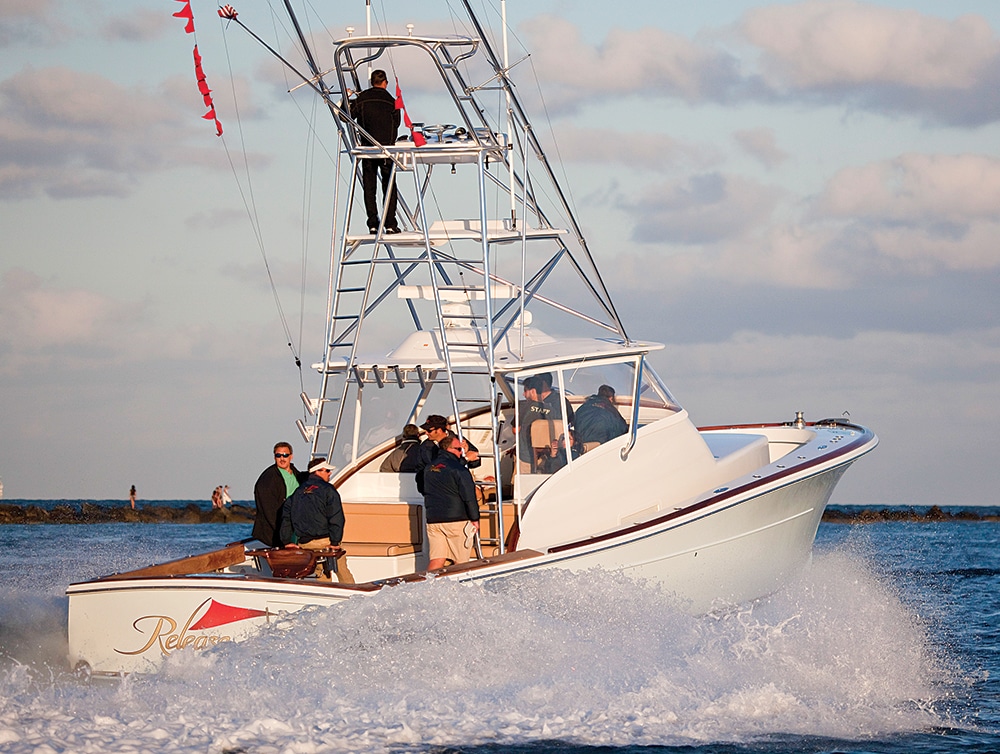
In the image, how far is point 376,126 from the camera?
33.4ft

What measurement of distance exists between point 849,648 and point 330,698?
4158mm

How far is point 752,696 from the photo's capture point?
8.05 m

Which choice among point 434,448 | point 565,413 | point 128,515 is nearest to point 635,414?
point 565,413

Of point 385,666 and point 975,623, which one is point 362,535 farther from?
point 975,623

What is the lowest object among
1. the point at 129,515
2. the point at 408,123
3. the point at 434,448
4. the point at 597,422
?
the point at 129,515

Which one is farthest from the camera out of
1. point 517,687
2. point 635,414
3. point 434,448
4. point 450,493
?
point 635,414

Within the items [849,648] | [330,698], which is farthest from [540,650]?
[849,648]

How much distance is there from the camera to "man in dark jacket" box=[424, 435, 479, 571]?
947 centimetres

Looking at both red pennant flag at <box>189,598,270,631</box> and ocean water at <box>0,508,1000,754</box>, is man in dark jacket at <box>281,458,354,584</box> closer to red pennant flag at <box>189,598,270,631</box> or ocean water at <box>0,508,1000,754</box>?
red pennant flag at <box>189,598,270,631</box>

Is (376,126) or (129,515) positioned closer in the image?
(376,126)

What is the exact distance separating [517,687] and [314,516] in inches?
88.8

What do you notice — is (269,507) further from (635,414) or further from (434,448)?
(635,414)

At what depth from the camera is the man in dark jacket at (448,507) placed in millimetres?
9469

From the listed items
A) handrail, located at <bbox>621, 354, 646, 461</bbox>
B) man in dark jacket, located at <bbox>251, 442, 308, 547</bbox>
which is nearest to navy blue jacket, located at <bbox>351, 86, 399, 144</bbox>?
man in dark jacket, located at <bbox>251, 442, 308, 547</bbox>
